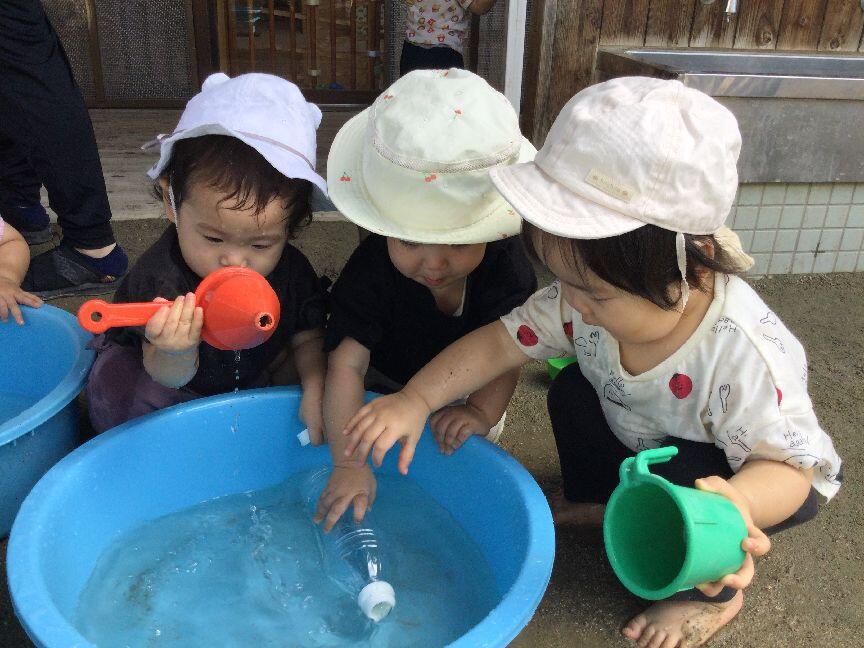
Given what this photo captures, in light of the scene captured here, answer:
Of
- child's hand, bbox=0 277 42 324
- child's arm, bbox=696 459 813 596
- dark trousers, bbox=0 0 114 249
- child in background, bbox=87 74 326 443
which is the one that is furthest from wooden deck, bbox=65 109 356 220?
child's arm, bbox=696 459 813 596

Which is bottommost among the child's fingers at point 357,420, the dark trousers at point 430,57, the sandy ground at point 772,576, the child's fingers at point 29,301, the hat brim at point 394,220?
the sandy ground at point 772,576

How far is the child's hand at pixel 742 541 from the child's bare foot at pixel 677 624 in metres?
0.25

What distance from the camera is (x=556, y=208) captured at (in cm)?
92

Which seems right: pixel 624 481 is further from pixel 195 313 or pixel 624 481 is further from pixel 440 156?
pixel 195 313

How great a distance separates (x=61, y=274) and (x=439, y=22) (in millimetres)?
1603

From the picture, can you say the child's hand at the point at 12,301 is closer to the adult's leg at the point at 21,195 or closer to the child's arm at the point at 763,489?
the adult's leg at the point at 21,195

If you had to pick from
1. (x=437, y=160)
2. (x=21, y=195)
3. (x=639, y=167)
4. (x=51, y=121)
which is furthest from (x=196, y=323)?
(x=21, y=195)

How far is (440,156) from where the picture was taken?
3.53 feet

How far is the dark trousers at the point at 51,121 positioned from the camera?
1871 millimetres

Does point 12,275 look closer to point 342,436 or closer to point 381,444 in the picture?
point 342,436

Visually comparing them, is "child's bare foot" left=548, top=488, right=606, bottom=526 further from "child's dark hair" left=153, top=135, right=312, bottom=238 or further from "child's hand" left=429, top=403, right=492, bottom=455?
"child's dark hair" left=153, top=135, right=312, bottom=238

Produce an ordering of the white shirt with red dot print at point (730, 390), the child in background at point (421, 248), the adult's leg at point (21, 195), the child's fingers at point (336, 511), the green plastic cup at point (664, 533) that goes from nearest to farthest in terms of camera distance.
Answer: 1. the green plastic cup at point (664, 533)
2. the white shirt with red dot print at point (730, 390)
3. the child in background at point (421, 248)
4. the child's fingers at point (336, 511)
5. the adult's leg at point (21, 195)

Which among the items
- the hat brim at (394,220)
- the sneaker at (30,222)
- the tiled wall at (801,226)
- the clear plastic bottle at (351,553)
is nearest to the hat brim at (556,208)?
the hat brim at (394,220)

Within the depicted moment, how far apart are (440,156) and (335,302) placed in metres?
0.38
